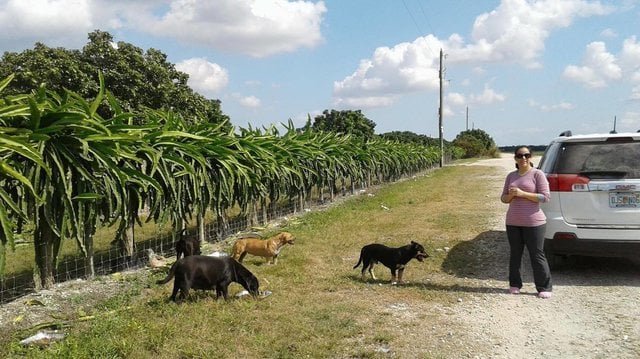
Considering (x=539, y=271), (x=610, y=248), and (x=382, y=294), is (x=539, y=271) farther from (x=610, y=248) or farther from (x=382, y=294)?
(x=382, y=294)

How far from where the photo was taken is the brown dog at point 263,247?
6.68 m

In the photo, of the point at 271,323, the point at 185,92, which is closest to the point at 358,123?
the point at 185,92

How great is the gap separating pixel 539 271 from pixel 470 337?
1627mm

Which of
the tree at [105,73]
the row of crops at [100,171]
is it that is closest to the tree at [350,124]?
the tree at [105,73]

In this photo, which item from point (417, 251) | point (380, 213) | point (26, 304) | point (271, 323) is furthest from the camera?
point (380, 213)

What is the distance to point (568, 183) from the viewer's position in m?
5.64

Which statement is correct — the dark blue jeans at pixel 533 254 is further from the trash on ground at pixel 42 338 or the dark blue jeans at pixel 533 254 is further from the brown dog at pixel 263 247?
the trash on ground at pixel 42 338

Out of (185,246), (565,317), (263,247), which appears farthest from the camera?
(263,247)

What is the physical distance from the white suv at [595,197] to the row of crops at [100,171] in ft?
15.1

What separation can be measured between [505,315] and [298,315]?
1995mm

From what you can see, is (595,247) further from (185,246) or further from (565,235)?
(185,246)

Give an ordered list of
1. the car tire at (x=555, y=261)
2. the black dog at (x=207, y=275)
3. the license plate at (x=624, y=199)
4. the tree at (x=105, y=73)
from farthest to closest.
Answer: the tree at (x=105, y=73) < the car tire at (x=555, y=261) < the license plate at (x=624, y=199) < the black dog at (x=207, y=275)

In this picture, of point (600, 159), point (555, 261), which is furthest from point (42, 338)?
point (555, 261)

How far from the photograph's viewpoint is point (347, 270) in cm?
645
